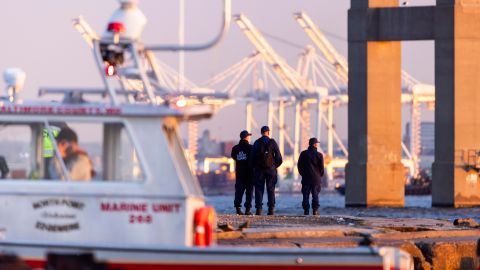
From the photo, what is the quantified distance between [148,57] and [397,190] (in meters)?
44.3

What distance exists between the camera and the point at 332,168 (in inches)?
7657

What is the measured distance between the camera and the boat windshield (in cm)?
1438

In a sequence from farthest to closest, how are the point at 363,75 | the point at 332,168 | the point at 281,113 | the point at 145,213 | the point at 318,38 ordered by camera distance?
1. the point at 332,168
2. the point at 281,113
3. the point at 318,38
4. the point at 363,75
5. the point at 145,213

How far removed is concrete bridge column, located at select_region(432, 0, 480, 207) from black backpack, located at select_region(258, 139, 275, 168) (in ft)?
98.3

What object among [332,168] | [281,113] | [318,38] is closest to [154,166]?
[318,38]

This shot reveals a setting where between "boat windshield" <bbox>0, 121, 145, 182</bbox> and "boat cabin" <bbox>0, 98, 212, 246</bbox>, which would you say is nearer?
"boat cabin" <bbox>0, 98, 212, 246</bbox>

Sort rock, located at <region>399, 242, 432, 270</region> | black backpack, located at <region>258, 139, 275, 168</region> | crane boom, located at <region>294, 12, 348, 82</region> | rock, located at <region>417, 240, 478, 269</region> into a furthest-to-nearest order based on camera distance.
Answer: crane boom, located at <region>294, 12, 348, 82</region> → black backpack, located at <region>258, 139, 275, 168</region> → rock, located at <region>417, 240, 478, 269</region> → rock, located at <region>399, 242, 432, 270</region>

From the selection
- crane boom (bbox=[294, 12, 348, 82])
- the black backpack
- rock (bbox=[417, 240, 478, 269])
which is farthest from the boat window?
crane boom (bbox=[294, 12, 348, 82])

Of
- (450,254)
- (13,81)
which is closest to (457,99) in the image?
(450,254)

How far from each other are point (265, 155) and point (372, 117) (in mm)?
30194

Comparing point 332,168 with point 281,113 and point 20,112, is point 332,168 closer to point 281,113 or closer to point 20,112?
point 281,113

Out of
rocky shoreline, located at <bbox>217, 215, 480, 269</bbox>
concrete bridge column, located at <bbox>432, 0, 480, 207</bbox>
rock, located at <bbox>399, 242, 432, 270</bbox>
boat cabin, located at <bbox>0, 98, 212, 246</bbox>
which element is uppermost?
concrete bridge column, located at <bbox>432, 0, 480, 207</bbox>

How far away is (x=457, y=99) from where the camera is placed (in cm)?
5788

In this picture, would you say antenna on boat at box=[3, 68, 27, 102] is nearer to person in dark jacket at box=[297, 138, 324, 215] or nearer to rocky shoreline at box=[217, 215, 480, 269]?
rocky shoreline at box=[217, 215, 480, 269]
